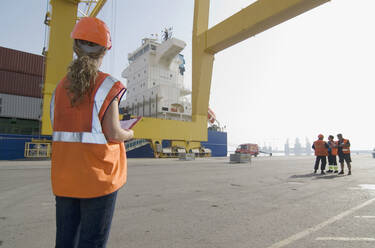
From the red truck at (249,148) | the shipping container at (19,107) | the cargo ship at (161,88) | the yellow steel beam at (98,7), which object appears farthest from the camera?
the red truck at (249,148)

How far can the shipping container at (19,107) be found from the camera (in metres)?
17.7

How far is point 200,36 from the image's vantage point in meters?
18.2

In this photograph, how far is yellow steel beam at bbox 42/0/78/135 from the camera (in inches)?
573

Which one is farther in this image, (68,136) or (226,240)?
(226,240)

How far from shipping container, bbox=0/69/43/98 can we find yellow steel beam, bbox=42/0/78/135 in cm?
528

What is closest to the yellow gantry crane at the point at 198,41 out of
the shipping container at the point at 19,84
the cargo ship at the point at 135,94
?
the cargo ship at the point at 135,94

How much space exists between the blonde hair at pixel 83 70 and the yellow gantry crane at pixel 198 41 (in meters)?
13.6

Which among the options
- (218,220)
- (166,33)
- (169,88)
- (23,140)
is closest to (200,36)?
(169,88)

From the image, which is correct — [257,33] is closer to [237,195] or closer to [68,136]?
[237,195]

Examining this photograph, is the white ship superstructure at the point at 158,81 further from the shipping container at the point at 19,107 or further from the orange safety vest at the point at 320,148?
the orange safety vest at the point at 320,148

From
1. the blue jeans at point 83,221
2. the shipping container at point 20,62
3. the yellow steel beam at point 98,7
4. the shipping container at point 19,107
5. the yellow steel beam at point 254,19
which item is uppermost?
the yellow steel beam at point 98,7

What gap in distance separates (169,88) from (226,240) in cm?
2328

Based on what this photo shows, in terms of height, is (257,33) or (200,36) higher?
(200,36)

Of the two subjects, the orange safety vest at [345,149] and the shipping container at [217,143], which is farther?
the shipping container at [217,143]
